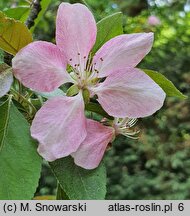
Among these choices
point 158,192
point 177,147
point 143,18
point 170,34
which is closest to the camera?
point 158,192

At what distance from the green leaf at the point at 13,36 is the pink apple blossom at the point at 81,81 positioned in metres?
0.03

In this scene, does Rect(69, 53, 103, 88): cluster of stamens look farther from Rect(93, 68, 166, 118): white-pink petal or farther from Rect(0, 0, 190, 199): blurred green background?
Rect(0, 0, 190, 199): blurred green background

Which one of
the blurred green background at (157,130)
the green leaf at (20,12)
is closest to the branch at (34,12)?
the green leaf at (20,12)

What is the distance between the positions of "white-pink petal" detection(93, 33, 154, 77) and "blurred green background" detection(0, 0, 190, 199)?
205 centimetres

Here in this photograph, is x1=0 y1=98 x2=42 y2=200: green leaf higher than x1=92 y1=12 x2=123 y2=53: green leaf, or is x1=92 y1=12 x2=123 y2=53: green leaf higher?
x1=92 y1=12 x2=123 y2=53: green leaf

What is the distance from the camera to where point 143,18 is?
12.1 ft

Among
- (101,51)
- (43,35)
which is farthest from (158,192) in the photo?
(101,51)

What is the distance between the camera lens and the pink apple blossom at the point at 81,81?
53 centimetres

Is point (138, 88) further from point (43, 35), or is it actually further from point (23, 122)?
point (43, 35)

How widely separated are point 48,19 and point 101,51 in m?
2.92

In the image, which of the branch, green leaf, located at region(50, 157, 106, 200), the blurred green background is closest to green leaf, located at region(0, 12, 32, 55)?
green leaf, located at region(50, 157, 106, 200)

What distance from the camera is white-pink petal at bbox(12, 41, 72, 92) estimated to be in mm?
523

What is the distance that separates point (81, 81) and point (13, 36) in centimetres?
9

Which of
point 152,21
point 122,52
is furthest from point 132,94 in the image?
point 152,21
